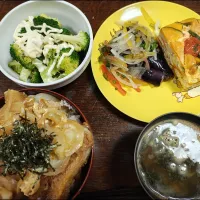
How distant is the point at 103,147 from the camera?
204 centimetres

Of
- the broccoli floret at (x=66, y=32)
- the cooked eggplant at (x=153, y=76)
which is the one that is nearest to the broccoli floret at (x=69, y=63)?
the broccoli floret at (x=66, y=32)

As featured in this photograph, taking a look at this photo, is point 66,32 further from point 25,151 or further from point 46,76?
point 25,151

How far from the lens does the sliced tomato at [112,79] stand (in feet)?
7.05

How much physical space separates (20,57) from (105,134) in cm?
75

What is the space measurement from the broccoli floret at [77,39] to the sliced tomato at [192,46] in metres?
0.67

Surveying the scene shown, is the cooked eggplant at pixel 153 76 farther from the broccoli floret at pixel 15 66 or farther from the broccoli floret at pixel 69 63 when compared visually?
the broccoli floret at pixel 15 66

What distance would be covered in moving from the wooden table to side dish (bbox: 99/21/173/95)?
156 mm

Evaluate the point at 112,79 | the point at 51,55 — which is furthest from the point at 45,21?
the point at 112,79

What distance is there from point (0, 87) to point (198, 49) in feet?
4.57

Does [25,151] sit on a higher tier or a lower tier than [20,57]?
lower

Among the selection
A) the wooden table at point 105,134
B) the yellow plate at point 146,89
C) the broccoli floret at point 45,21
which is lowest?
the wooden table at point 105,134

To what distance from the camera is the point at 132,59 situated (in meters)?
2.22

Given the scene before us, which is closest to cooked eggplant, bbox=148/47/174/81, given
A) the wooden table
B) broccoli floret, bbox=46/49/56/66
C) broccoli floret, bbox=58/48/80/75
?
the wooden table

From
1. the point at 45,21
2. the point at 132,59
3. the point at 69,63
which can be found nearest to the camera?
the point at 69,63
